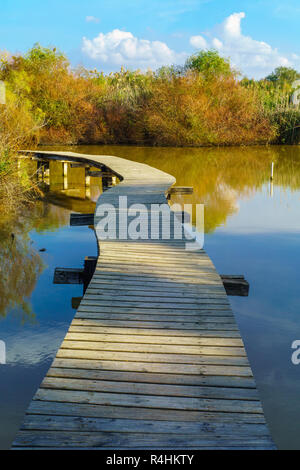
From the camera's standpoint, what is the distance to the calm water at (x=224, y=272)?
3.64 m

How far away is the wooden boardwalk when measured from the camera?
2195mm

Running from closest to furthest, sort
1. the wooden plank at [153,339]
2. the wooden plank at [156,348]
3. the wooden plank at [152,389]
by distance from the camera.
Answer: the wooden plank at [152,389], the wooden plank at [156,348], the wooden plank at [153,339]

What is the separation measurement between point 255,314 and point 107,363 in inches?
105

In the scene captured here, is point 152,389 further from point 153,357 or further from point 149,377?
point 153,357

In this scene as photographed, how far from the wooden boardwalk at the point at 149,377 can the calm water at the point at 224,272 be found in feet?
2.35

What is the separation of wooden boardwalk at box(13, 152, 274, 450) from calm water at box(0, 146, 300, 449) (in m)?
0.71

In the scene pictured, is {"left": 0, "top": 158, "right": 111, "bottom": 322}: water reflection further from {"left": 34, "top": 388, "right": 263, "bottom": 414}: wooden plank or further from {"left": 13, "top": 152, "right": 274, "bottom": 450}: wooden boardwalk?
{"left": 34, "top": 388, "right": 263, "bottom": 414}: wooden plank

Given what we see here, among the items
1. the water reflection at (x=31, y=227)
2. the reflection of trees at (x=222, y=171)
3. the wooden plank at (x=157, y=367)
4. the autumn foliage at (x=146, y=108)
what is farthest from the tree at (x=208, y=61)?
the wooden plank at (x=157, y=367)

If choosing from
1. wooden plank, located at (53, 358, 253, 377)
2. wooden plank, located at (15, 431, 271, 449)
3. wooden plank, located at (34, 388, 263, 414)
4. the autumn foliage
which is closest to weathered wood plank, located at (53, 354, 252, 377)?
wooden plank, located at (53, 358, 253, 377)

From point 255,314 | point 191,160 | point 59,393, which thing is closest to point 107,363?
point 59,393

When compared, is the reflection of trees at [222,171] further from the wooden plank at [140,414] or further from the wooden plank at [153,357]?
the wooden plank at [140,414]

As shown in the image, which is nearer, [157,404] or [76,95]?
[157,404]
